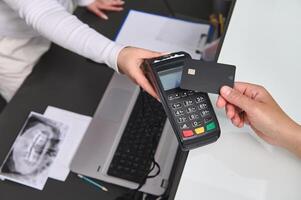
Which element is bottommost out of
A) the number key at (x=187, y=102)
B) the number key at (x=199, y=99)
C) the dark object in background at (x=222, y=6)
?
the number key at (x=187, y=102)

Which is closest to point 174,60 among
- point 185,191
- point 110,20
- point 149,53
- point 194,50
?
point 149,53

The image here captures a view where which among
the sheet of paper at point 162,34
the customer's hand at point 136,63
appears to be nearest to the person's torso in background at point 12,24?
the sheet of paper at point 162,34

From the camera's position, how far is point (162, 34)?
94cm

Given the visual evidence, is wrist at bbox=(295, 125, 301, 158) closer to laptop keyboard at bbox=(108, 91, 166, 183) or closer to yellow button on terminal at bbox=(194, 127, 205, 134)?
yellow button on terminal at bbox=(194, 127, 205, 134)

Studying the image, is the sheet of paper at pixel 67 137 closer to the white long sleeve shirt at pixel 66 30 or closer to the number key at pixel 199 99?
the white long sleeve shirt at pixel 66 30

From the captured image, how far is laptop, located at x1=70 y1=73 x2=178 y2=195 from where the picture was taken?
72 centimetres

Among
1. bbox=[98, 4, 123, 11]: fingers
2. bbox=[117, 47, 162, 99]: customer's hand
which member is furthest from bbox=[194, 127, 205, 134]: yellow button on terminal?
bbox=[98, 4, 123, 11]: fingers

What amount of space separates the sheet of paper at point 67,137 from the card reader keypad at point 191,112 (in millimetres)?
325

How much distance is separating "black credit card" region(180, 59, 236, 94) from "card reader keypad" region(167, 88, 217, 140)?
29 millimetres

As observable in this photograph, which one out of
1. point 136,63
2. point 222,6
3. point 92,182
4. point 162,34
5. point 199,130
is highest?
point 222,6

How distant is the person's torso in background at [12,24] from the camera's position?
87cm

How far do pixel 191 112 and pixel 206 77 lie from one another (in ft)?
0.19

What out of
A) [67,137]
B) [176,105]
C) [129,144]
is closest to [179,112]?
[176,105]

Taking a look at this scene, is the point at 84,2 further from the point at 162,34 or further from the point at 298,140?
the point at 298,140
